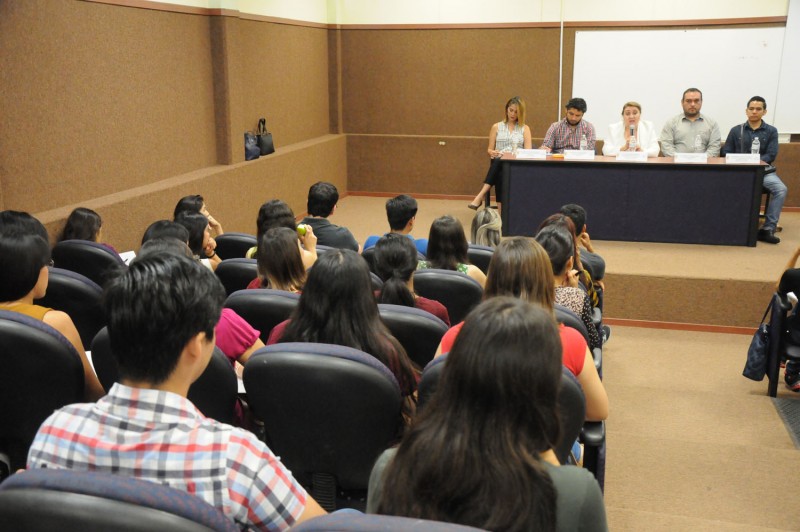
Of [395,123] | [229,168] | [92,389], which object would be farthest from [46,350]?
[395,123]

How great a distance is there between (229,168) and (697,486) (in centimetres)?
455

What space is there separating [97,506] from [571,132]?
5955 mm

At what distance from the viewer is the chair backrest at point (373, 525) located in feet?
2.78

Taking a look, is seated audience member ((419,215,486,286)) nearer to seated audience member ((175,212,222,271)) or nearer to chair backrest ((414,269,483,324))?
chair backrest ((414,269,483,324))

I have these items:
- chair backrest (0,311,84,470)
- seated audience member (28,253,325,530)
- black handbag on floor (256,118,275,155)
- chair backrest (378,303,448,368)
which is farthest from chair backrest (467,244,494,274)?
black handbag on floor (256,118,275,155)

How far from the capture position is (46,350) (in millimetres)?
1752

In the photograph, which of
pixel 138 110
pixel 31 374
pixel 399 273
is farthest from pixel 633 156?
pixel 31 374

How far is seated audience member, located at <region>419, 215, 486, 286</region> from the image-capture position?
3184mm

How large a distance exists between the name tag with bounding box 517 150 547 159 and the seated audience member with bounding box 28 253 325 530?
4893 mm

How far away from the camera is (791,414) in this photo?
3.55 m

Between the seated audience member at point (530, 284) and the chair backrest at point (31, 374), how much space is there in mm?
940

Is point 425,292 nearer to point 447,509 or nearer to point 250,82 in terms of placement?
point 447,509

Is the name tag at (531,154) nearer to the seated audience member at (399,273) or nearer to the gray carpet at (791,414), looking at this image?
the gray carpet at (791,414)

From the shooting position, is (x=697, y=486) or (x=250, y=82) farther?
(x=250, y=82)
